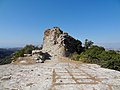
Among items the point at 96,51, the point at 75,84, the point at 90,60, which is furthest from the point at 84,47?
the point at 75,84

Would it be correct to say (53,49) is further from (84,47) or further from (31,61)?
(31,61)

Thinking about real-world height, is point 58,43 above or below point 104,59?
above

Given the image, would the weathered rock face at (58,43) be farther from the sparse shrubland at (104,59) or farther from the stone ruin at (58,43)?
the sparse shrubland at (104,59)

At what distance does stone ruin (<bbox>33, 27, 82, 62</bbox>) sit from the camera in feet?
108

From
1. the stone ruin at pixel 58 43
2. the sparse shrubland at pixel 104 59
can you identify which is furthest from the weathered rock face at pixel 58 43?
the sparse shrubland at pixel 104 59

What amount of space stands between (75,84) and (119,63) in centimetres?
1115

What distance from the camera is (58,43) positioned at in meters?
34.9

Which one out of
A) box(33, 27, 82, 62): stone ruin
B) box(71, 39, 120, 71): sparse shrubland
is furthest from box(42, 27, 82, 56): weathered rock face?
box(71, 39, 120, 71): sparse shrubland

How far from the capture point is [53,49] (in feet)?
115

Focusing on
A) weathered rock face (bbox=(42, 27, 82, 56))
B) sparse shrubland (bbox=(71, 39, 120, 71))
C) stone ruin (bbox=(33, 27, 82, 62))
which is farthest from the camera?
weathered rock face (bbox=(42, 27, 82, 56))

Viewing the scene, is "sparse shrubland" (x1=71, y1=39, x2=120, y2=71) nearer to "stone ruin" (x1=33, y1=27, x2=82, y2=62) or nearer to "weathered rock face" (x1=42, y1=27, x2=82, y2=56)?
"stone ruin" (x1=33, y1=27, x2=82, y2=62)

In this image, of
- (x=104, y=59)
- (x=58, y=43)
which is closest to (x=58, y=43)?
(x=58, y=43)

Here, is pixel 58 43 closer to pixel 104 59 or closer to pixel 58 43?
pixel 58 43

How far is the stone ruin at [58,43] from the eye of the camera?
32.8 metres
